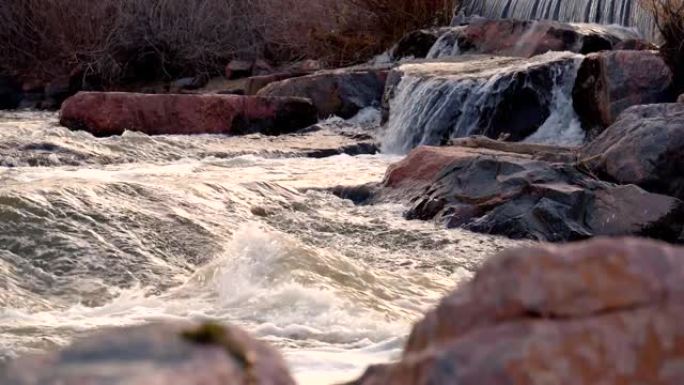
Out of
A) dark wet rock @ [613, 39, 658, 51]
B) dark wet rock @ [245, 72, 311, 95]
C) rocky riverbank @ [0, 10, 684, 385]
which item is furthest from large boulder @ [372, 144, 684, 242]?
dark wet rock @ [245, 72, 311, 95]

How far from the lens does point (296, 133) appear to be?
1050cm

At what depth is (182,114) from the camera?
10.2 meters

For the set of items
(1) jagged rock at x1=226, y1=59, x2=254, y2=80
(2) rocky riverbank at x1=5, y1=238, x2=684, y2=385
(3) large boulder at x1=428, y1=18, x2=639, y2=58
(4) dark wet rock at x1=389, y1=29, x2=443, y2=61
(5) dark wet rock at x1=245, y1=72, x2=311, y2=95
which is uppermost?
(2) rocky riverbank at x1=5, y1=238, x2=684, y2=385

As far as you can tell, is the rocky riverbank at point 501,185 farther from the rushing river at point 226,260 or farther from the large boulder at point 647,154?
the rushing river at point 226,260

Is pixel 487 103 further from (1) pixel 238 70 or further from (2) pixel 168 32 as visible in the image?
(2) pixel 168 32

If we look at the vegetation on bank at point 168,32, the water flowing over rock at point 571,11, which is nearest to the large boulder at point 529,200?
the water flowing over rock at point 571,11

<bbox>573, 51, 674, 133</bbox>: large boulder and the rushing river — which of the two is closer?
the rushing river

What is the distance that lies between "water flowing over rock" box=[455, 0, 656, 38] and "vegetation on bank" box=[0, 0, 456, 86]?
1.50 ft

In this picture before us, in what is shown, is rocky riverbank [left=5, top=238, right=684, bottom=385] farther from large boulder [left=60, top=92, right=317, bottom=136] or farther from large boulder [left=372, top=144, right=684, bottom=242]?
large boulder [left=60, top=92, right=317, bottom=136]

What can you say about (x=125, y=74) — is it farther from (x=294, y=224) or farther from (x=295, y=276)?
(x=295, y=276)

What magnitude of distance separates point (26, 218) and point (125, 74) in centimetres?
1027

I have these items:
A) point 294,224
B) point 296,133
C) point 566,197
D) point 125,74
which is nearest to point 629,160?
point 566,197

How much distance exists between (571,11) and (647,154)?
7.23m

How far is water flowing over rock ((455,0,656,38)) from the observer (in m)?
12.0
